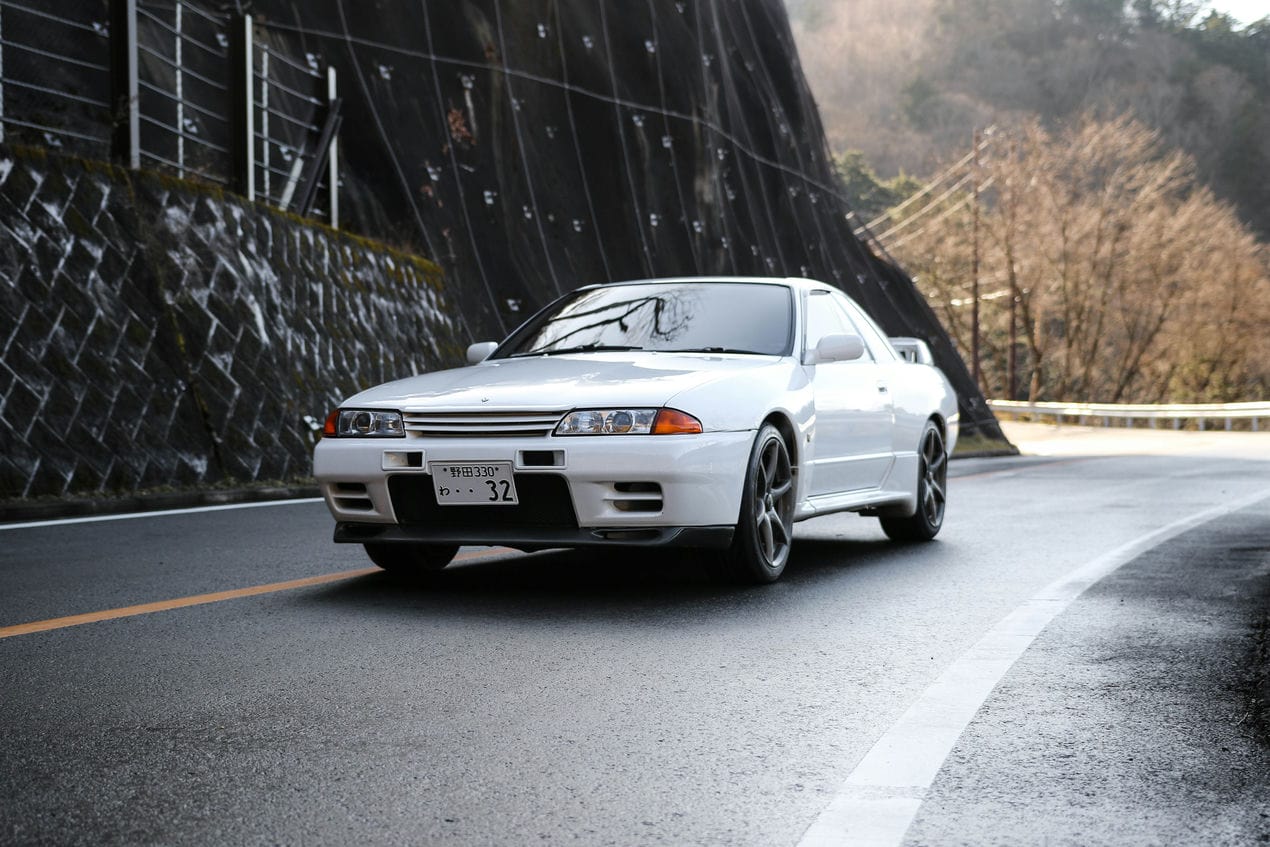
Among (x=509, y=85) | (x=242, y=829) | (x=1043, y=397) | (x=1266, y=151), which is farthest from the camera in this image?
(x=1266, y=151)

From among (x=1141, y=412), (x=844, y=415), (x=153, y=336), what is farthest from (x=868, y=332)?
(x=1141, y=412)

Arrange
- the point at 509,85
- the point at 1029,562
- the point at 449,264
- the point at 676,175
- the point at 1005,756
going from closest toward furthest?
the point at 1005,756, the point at 1029,562, the point at 449,264, the point at 509,85, the point at 676,175

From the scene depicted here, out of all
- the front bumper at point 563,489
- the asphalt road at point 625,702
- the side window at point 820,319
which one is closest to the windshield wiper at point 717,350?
the side window at point 820,319

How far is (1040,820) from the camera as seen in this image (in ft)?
11.3

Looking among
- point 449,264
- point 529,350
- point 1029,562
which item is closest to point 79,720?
point 529,350

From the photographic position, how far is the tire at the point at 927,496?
31.7 ft

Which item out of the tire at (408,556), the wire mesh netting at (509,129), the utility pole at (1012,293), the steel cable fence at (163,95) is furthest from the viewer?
the utility pole at (1012,293)

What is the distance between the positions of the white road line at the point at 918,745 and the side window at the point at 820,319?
6.07ft

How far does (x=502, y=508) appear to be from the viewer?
645 cm

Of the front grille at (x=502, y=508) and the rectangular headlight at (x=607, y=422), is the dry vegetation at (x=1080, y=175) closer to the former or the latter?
the rectangular headlight at (x=607, y=422)

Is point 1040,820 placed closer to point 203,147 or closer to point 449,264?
point 203,147

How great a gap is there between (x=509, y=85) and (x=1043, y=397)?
183 ft

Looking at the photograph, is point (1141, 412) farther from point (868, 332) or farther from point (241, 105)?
point (868, 332)

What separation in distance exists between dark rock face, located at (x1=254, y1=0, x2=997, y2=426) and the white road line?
615 inches
